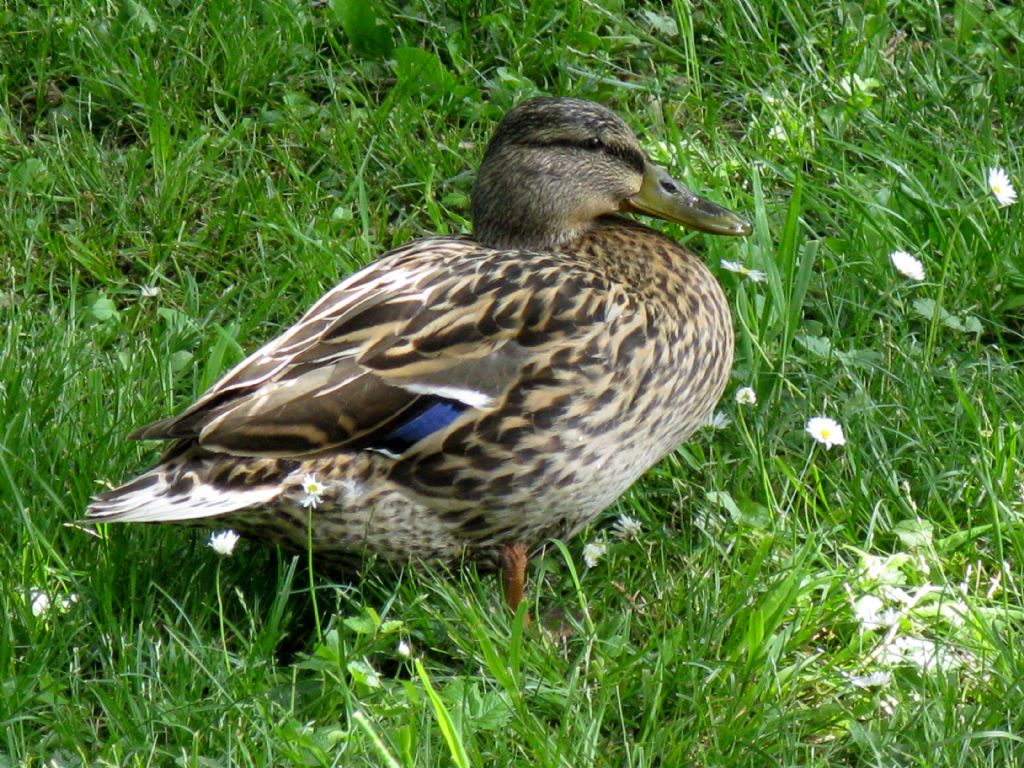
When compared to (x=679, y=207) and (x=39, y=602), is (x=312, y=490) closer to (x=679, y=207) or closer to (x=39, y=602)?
(x=39, y=602)

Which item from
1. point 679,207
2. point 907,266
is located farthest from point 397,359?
point 907,266

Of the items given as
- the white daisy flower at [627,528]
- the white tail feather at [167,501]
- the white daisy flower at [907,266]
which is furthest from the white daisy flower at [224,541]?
the white daisy flower at [907,266]

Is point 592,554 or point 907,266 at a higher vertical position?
point 907,266

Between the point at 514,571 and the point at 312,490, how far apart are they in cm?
57

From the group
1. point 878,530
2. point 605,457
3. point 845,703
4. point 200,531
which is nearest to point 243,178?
point 200,531

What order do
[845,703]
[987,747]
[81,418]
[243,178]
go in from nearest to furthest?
[987,747] → [845,703] → [81,418] → [243,178]

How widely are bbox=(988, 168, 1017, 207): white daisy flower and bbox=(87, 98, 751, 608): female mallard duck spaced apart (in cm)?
118

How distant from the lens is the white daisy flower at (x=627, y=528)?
4.11 meters

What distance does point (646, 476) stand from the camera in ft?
14.2

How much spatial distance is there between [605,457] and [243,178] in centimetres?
196

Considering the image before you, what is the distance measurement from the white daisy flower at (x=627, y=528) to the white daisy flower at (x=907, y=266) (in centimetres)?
107

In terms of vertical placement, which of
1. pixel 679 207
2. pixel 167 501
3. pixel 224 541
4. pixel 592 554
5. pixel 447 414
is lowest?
pixel 592 554

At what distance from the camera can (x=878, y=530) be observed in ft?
13.2

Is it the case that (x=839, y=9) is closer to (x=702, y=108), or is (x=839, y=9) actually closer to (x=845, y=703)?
(x=702, y=108)
